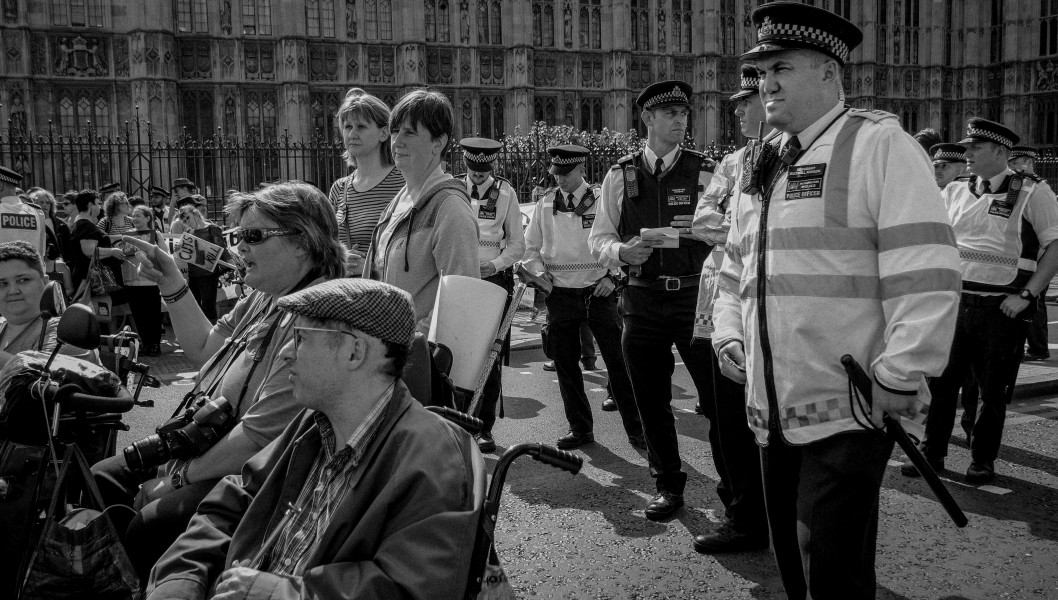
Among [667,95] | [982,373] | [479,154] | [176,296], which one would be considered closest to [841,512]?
[176,296]

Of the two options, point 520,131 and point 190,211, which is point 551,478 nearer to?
point 190,211

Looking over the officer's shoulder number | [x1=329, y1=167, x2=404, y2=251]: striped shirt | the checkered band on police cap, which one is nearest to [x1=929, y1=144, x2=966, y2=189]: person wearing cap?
[x1=329, y1=167, x2=404, y2=251]: striped shirt

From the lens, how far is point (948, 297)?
2.65 metres

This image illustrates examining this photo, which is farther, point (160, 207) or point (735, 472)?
point (160, 207)

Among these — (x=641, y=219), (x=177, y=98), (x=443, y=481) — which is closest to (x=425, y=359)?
(x=443, y=481)

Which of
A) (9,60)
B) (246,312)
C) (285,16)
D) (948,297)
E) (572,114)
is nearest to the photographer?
(948,297)

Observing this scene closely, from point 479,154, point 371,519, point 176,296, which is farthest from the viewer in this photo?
point 479,154

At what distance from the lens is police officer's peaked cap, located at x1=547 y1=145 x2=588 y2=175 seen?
7754mm

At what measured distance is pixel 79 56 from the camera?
2425cm

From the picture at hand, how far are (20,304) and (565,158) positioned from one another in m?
4.49

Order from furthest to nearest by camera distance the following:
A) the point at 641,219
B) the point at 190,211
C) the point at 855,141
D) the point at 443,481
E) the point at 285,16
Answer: the point at 285,16 → the point at 190,211 → the point at 641,219 → the point at 855,141 → the point at 443,481

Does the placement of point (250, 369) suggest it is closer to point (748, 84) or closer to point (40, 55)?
point (748, 84)

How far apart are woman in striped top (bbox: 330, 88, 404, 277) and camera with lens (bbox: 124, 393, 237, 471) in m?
1.53

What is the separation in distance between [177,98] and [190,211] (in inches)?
562
